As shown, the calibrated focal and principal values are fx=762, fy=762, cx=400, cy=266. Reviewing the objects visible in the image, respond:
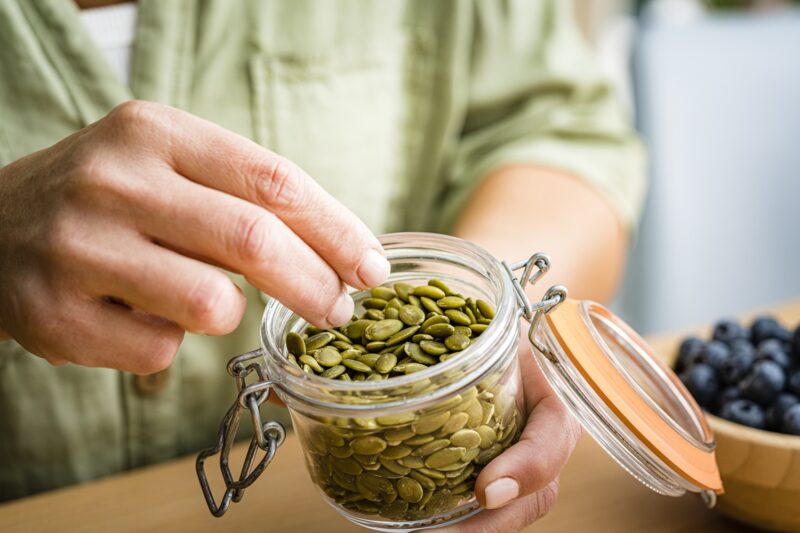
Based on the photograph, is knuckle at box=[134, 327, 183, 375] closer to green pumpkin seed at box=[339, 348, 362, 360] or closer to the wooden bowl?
green pumpkin seed at box=[339, 348, 362, 360]

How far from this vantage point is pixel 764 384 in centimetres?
66

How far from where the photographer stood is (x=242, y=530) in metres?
0.69

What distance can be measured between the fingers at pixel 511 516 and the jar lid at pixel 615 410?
61mm

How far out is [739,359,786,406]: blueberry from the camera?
66cm

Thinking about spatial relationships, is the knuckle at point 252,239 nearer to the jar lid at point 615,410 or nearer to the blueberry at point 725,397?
the jar lid at point 615,410

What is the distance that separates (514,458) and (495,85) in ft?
2.33

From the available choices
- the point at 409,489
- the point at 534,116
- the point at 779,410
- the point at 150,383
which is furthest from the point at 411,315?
the point at 534,116

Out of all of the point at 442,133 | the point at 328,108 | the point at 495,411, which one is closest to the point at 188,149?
the point at 495,411

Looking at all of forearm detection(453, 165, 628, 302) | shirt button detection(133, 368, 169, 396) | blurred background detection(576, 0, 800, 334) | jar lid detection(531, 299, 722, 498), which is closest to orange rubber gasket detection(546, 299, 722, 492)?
jar lid detection(531, 299, 722, 498)

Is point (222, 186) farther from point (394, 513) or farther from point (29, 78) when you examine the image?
point (29, 78)

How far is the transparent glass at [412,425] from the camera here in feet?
1.57

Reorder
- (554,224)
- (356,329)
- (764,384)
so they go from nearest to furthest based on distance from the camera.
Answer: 1. (356,329)
2. (764,384)
3. (554,224)

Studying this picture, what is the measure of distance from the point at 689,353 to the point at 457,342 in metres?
0.33

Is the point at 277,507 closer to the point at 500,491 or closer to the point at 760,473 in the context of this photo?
the point at 500,491
